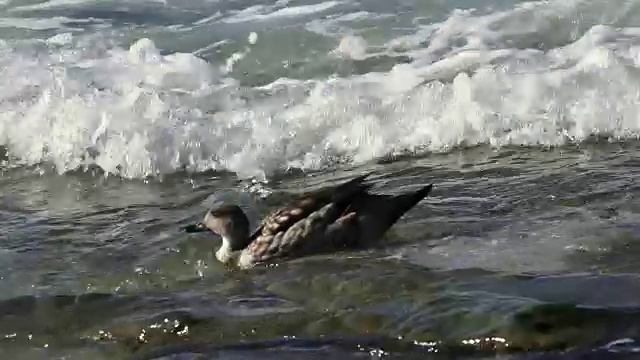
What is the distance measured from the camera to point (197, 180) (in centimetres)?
916

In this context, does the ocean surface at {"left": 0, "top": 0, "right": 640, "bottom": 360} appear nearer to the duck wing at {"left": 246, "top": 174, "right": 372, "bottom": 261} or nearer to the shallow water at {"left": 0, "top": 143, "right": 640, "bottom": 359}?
the shallow water at {"left": 0, "top": 143, "right": 640, "bottom": 359}

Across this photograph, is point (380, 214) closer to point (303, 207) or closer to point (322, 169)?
point (303, 207)

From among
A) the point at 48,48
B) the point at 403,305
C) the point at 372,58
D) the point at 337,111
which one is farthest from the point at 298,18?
the point at 403,305

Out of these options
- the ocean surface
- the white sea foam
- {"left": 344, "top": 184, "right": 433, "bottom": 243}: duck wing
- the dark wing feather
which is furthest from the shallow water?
the white sea foam

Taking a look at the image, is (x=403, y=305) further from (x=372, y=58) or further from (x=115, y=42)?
(x=115, y=42)

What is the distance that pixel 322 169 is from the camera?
30.1 ft

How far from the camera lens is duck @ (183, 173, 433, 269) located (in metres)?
6.89

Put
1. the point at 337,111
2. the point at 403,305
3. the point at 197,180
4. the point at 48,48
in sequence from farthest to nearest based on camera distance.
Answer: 1. the point at 48,48
2. the point at 337,111
3. the point at 197,180
4. the point at 403,305

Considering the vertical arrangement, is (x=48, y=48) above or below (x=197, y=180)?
above

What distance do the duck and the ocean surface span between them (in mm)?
143

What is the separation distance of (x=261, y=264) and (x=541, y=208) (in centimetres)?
172

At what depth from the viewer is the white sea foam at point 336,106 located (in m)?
9.45

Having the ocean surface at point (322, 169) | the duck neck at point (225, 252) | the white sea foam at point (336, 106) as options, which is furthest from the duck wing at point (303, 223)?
the white sea foam at point (336, 106)

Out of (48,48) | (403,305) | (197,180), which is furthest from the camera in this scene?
(48,48)
